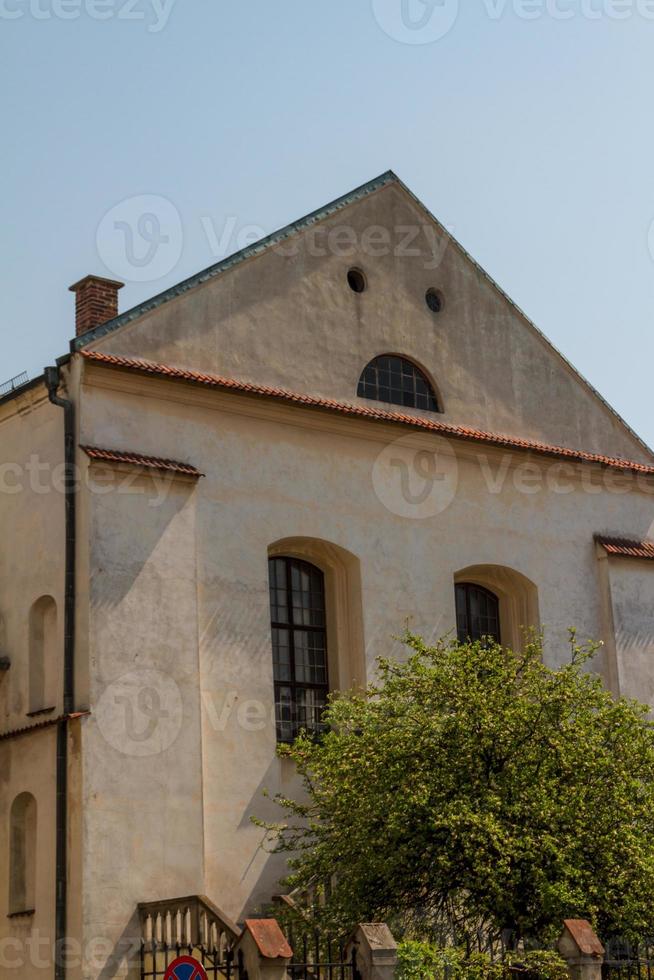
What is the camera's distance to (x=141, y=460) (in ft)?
72.1

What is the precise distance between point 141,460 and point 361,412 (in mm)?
4353

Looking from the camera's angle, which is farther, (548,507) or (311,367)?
(548,507)

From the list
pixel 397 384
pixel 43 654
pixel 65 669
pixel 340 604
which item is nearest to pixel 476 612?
pixel 340 604

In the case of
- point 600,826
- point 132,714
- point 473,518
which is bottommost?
point 600,826

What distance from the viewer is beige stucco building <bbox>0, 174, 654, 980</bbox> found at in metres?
20.7

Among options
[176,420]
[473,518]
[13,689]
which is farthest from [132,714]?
[473,518]

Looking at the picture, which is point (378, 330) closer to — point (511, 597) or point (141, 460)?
point (511, 597)

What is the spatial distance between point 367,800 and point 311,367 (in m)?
8.27

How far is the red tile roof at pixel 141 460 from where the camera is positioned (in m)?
21.5

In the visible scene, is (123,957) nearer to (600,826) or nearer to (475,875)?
(475,875)

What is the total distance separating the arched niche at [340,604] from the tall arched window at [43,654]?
3717 mm

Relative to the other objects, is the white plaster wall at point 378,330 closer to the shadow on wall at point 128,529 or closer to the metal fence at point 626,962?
the shadow on wall at point 128,529

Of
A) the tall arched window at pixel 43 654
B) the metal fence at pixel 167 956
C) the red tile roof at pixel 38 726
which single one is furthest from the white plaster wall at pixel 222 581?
the tall arched window at pixel 43 654

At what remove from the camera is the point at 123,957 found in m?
19.8
